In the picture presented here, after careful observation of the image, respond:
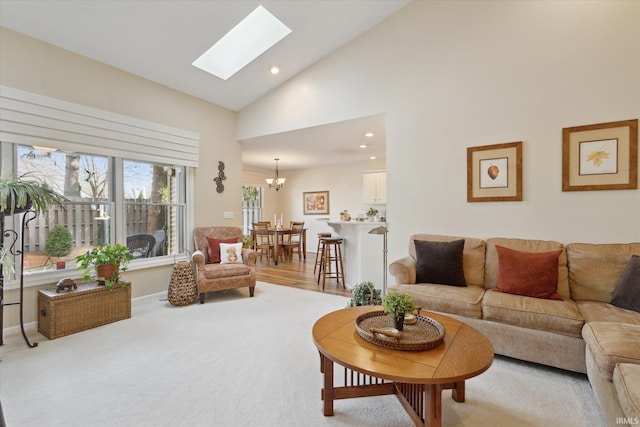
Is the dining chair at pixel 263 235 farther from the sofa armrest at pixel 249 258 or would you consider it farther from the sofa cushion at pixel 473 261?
the sofa cushion at pixel 473 261

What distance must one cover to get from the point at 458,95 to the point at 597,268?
6.97 feet

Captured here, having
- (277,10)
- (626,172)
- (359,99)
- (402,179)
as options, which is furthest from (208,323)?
(626,172)

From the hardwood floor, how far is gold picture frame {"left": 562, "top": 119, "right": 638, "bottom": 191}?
2.90 m

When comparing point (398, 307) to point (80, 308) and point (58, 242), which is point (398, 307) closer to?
point (80, 308)

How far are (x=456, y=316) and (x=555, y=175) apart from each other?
1723 millimetres

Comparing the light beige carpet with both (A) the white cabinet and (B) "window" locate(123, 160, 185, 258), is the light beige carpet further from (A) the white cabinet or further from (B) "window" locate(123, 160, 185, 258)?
(A) the white cabinet

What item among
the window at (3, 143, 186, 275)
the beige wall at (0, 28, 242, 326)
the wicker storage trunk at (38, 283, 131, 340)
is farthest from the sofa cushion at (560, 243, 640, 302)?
the window at (3, 143, 186, 275)

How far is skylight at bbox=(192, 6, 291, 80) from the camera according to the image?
3631 mm

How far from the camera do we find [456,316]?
247cm

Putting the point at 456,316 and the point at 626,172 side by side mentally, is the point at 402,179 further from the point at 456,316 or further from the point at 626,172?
the point at 626,172

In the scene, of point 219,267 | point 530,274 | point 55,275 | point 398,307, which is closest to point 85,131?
point 55,275

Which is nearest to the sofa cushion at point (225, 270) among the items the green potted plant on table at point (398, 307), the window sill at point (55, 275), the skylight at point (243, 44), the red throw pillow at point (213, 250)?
the red throw pillow at point (213, 250)

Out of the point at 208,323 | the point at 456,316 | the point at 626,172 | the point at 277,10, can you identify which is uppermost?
the point at 277,10

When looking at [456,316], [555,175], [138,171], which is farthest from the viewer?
[138,171]
